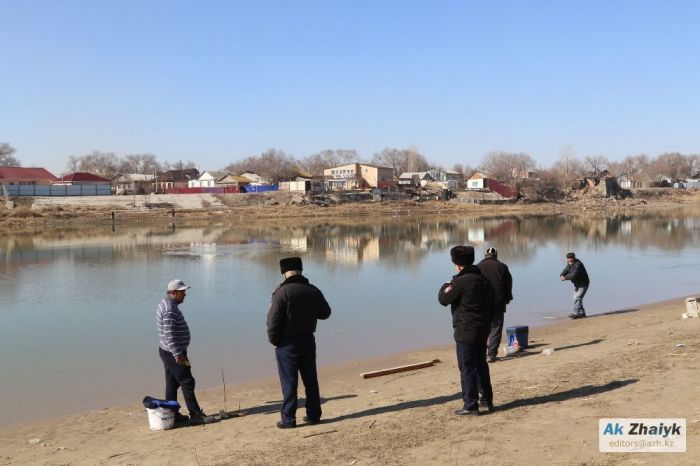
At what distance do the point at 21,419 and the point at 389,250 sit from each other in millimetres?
28705

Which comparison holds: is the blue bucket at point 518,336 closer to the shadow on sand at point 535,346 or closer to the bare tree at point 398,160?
the shadow on sand at point 535,346

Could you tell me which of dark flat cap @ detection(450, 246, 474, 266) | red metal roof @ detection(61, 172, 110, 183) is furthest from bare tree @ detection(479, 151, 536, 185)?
dark flat cap @ detection(450, 246, 474, 266)

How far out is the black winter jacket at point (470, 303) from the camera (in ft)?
22.4

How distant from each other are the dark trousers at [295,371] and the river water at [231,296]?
12.8ft

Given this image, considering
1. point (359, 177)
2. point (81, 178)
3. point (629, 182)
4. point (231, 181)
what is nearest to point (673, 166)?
point (629, 182)

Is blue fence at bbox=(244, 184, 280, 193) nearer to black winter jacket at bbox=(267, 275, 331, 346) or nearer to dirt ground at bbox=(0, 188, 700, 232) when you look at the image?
dirt ground at bbox=(0, 188, 700, 232)

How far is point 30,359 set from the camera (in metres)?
12.8

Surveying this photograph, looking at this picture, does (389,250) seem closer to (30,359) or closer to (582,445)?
(30,359)

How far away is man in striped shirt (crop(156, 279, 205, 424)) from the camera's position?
749cm

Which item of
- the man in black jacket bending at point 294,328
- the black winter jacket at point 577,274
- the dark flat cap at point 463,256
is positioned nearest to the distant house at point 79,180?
the black winter jacket at point 577,274

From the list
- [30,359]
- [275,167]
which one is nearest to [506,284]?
[30,359]

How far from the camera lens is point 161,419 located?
758cm

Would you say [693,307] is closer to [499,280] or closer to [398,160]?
[499,280]

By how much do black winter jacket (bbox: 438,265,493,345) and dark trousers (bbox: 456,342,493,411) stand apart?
0.31ft
